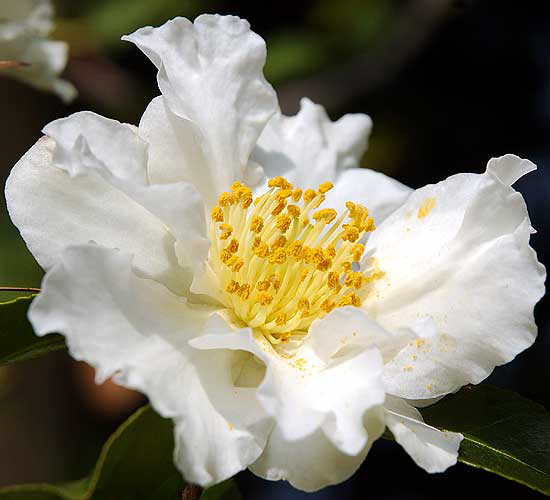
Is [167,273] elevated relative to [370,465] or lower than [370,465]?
elevated

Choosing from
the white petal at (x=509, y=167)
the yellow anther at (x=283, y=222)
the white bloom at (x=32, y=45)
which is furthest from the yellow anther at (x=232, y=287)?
the white bloom at (x=32, y=45)

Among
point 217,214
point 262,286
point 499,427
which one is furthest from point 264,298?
point 499,427

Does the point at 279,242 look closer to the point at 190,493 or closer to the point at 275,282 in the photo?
the point at 275,282

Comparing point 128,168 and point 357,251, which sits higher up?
point 128,168

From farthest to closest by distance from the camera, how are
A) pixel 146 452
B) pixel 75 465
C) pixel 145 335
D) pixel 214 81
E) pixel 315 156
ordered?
pixel 75 465, pixel 315 156, pixel 214 81, pixel 146 452, pixel 145 335

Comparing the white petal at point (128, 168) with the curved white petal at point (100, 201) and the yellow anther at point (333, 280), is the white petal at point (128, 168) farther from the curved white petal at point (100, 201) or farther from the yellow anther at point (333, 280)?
the yellow anther at point (333, 280)

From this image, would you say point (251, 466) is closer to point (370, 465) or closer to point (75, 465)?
point (75, 465)

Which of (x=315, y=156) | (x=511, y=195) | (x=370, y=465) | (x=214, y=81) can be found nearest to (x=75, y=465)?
(x=370, y=465)
